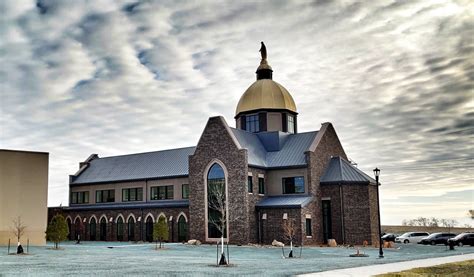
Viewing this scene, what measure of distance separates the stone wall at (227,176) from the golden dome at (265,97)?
24.4 ft

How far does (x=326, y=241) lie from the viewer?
50750 millimetres

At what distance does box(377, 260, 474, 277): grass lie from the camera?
2139 cm

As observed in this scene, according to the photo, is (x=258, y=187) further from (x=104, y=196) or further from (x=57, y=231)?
(x=104, y=196)

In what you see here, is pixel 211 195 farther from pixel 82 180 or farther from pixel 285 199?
pixel 82 180

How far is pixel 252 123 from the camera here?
5919 centimetres

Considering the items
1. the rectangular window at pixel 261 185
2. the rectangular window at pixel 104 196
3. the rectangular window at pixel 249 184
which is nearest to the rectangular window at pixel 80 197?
the rectangular window at pixel 104 196

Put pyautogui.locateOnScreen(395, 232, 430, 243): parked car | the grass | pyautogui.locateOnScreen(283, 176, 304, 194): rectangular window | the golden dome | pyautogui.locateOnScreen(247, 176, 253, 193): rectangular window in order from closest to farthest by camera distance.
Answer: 1. the grass
2. pyautogui.locateOnScreen(247, 176, 253, 193): rectangular window
3. pyautogui.locateOnScreen(283, 176, 304, 194): rectangular window
4. the golden dome
5. pyautogui.locateOnScreen(395, 232, 430, 243): parked car

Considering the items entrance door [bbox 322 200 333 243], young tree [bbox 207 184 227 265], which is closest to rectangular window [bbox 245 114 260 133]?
young tree [bbox 207 184 227 265]

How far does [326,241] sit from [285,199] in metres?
5.53

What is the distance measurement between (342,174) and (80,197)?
122ft

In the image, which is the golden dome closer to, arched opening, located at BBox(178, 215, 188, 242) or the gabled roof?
the gabled roof

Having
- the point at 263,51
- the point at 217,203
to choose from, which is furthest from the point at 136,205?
the point at 263,51

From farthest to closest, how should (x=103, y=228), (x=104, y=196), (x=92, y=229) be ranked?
(x=104, y=196) < (x=92, y=229) < (x=103, y=228)

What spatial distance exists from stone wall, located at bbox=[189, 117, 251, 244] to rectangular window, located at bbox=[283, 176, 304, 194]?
482 centimetres
